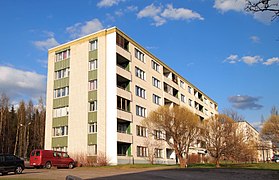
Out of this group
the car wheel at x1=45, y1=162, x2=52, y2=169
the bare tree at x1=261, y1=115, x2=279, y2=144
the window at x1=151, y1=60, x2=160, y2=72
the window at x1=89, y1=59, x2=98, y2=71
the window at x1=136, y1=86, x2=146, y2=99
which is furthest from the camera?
the bare tree at x1=261, y1=115, x2=279, y2=144

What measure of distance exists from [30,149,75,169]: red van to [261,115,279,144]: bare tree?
41696mm

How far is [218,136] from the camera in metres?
52.9

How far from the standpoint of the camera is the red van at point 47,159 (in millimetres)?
35281

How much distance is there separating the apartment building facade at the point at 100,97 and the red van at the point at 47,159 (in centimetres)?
548

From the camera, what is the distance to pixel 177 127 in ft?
142

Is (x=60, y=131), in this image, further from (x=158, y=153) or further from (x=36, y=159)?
(x=158, y=153)

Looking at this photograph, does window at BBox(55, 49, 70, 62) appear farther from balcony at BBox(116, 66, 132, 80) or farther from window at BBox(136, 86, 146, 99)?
window at BBox(136, 86, 146, 99)

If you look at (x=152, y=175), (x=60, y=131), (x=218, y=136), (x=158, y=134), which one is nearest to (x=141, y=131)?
(x=158, y=134)

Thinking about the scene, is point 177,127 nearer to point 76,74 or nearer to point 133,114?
point 133,114

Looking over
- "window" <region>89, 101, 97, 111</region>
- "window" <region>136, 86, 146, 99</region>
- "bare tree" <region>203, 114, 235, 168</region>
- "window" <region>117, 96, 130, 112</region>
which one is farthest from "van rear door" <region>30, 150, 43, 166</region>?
"bare tree" <region>203, 114, 235, 168</region>

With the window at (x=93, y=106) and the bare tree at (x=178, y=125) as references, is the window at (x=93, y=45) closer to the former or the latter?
the window at (x=93, y=106)

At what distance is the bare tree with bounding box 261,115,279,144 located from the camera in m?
63.2

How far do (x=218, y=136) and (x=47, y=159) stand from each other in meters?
28.1

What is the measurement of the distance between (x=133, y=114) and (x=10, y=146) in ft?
134
